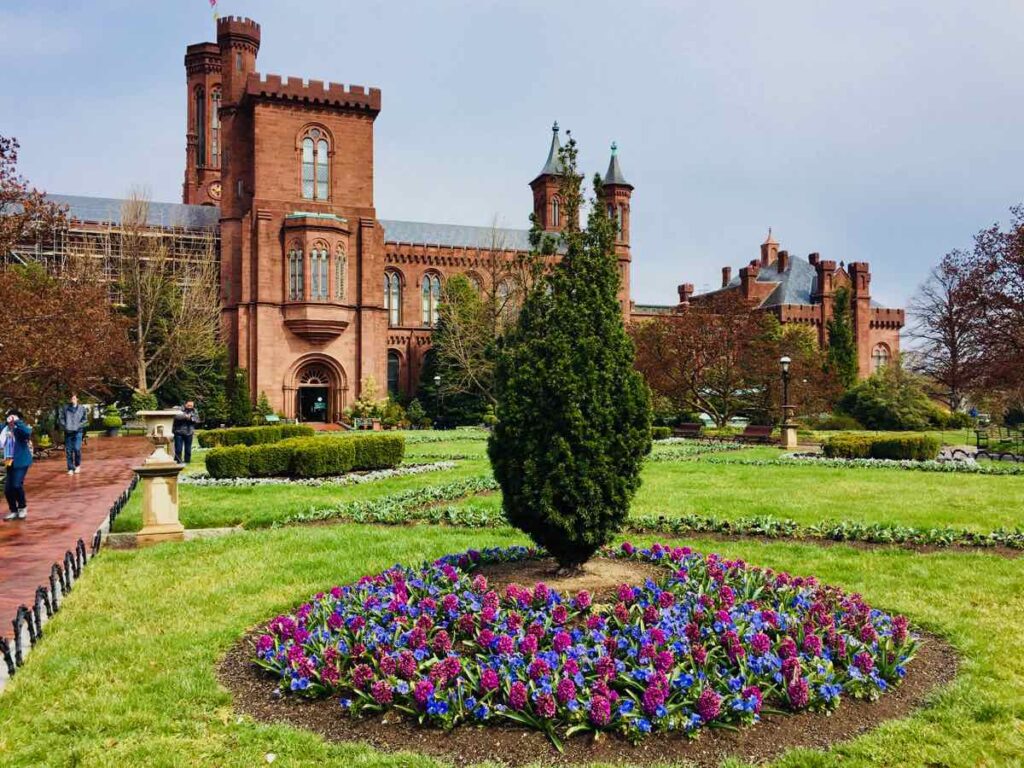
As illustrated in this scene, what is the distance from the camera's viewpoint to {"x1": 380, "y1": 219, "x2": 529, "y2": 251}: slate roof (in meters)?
57.8

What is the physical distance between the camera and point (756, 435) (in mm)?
29141

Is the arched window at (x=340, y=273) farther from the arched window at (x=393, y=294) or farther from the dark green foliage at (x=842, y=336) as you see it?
the dark green foliage at (x=842, y=336)

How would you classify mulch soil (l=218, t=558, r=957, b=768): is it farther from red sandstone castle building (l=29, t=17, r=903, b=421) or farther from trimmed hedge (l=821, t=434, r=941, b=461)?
red sandstone castle building (l=29, t=17, r=903, b=421)

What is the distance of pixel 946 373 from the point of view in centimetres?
4888

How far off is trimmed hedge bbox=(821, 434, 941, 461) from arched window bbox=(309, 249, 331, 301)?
2681 cm

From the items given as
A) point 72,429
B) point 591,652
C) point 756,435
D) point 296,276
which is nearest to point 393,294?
point 296,276

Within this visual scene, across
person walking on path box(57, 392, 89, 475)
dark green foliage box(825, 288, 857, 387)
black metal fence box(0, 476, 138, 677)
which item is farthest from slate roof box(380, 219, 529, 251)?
black metal fence box(0, 476, 138, 677)

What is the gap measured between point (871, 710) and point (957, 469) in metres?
15.7

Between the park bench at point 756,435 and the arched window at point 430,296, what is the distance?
29435mm

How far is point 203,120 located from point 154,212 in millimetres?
18458

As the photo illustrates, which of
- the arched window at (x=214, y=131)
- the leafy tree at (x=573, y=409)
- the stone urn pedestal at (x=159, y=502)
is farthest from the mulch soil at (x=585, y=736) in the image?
the arched window at (x=214, y=131)

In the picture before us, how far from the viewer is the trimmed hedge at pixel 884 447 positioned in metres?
21.1

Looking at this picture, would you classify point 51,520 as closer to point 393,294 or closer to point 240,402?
point 240,402

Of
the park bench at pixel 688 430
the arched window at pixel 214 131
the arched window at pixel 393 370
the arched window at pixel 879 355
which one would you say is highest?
the arched window at pixel 214 131
